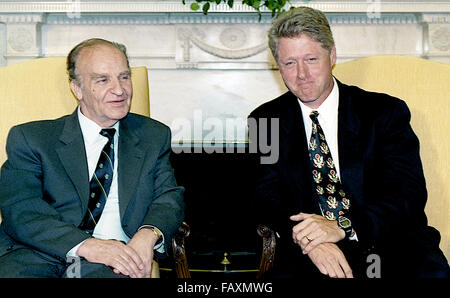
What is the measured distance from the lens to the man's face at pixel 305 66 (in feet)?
6.59

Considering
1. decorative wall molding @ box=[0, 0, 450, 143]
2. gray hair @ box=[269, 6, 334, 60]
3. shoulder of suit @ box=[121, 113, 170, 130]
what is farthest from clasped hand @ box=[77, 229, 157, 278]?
decorative wall molding @ box=[0, 0, 450, 143]

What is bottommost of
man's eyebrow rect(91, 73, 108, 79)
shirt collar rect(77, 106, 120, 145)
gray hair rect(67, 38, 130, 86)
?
shirt collar rect(77, 106, 120, 145)

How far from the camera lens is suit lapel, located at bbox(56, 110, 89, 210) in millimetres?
2061

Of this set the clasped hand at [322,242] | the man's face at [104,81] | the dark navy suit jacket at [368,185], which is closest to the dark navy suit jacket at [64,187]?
the man's face at [104,81]

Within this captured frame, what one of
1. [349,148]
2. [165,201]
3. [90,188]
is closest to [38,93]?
[90,188]

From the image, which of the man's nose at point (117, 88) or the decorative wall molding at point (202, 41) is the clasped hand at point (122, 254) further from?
the decorative wall molding at point (202, 41)

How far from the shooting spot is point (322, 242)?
1846mm

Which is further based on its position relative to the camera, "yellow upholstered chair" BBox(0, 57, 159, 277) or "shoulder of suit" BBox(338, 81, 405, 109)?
"yellow upholstered chair" BBox(0, 57, 159, 277)

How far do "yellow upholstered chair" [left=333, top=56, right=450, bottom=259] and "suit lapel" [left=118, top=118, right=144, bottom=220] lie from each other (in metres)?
1.16

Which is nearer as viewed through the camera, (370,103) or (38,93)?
(370,103)

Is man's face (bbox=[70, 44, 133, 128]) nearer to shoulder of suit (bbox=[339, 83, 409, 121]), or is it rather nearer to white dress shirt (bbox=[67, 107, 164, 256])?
white dress shirt (bbox=[67, 107, 164, 256])

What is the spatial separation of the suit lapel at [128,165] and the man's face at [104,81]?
12 cm

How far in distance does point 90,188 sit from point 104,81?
0.47 metres

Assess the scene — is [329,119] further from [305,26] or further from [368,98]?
[305,26]
